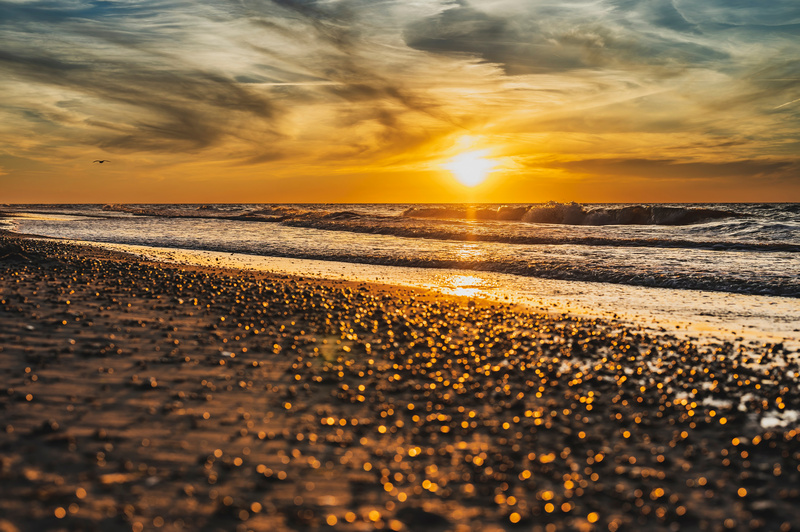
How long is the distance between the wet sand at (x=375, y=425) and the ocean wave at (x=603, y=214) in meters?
65.7

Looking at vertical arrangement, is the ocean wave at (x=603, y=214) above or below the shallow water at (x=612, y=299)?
above

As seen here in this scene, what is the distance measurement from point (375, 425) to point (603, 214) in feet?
247

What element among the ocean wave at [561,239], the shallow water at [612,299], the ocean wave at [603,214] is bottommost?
the shallow water at [612,299]

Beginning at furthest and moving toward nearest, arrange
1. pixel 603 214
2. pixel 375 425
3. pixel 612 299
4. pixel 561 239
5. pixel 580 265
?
pixel 603 214 < pixel 561 239 < pixel 580 265 < pixel 612 299 < pixel 375 425

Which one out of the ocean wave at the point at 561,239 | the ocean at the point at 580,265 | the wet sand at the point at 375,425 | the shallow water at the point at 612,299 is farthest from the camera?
the ocean wave at the point at 561,239

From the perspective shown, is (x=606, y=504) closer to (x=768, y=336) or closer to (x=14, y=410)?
(x=14, y=410)

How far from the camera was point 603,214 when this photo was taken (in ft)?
247

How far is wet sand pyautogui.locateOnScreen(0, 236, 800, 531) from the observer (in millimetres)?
5211

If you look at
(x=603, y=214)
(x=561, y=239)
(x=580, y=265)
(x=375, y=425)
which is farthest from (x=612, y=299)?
(x=603, y=214)

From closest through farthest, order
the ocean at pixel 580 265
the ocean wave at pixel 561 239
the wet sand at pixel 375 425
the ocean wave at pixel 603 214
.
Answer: the wet sand at pixel 375 425 < the ocean at pixel 580 265 < the ocean wave at pixel 561 239 < the ocean wave at pixel 603 214

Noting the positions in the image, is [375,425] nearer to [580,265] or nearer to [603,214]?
[580,265]

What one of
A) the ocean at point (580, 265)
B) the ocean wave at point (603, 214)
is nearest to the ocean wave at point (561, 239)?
the ocean at point (580, 265)

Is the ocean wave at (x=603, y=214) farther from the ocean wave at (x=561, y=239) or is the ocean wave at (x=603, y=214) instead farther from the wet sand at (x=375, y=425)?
the wet sand at (x=375, y=425)

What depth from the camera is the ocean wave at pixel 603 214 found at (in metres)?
68.9
